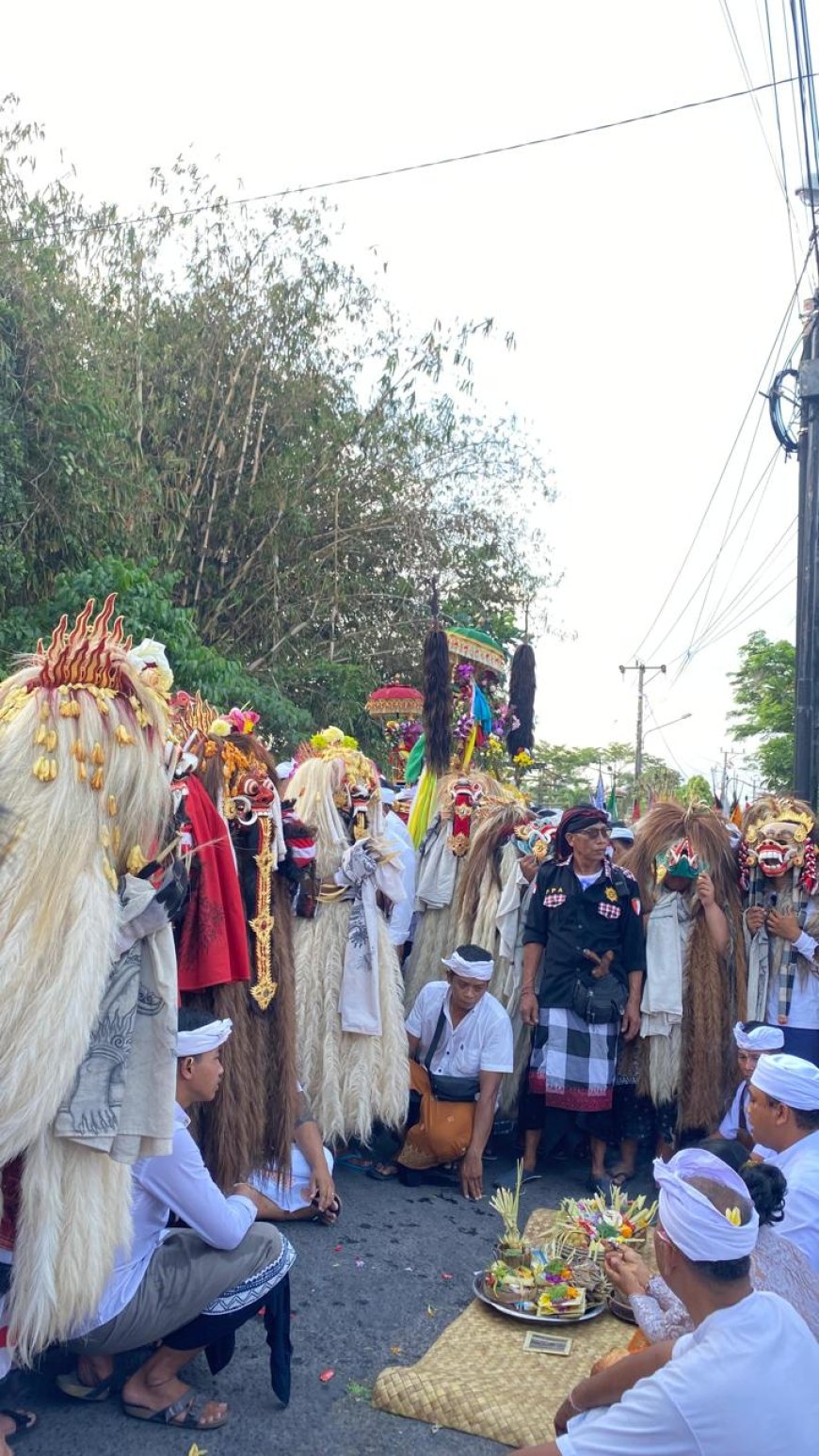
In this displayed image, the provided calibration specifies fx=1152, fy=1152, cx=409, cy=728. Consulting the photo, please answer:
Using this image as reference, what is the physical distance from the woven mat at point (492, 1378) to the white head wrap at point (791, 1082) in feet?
3.71

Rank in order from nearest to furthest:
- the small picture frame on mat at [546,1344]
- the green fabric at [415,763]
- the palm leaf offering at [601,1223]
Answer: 1. the small picture frame on mat at [546,1344]
2. the palm leaf offering at [601,1223]
3. the green fabric at [415,763]

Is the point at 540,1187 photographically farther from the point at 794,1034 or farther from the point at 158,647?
the point at 158,647

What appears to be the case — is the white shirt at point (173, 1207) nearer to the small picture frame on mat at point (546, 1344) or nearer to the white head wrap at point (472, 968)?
the small picture frame on mat at point (546, 1344)

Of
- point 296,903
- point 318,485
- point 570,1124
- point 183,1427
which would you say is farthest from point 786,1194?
point 318,485

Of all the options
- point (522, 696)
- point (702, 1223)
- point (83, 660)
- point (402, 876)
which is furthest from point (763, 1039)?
point (522, 696)

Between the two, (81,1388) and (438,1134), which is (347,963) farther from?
(81,1388)

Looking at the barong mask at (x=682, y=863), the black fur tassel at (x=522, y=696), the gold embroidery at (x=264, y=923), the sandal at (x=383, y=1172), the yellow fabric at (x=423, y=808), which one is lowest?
the sandal at (x=383, y=1172)

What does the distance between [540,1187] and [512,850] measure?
5.67 feet

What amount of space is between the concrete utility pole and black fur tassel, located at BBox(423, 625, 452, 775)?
268 centimetres

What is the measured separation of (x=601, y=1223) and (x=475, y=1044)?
3.67 feet

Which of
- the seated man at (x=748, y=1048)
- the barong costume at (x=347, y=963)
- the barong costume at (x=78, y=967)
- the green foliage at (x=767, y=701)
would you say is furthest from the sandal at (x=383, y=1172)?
the green foliage at (x=767, y=701)

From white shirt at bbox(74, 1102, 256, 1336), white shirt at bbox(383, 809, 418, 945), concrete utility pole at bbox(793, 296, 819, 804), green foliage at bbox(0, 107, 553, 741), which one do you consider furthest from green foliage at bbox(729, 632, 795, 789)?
white shirt at bbox(74, 1102, 256, 1336)

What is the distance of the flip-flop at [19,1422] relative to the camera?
3.17m

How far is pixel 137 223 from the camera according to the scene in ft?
43.5
